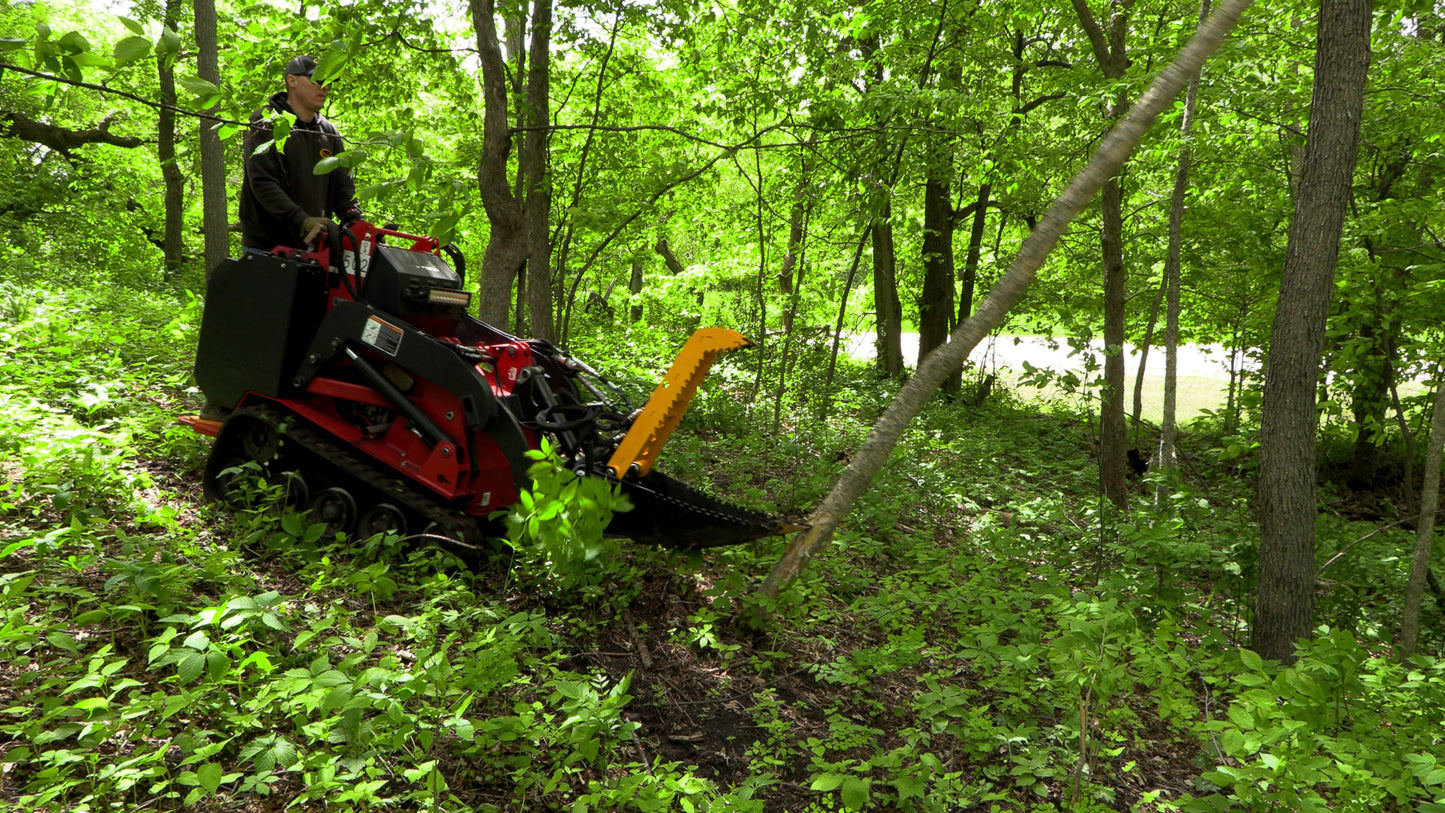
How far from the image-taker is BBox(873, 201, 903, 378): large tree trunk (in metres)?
14.3

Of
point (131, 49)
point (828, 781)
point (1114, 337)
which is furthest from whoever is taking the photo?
point (1114, 337)

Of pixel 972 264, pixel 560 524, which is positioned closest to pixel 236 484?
pixel 560 524

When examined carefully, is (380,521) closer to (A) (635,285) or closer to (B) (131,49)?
(B) (131,49)

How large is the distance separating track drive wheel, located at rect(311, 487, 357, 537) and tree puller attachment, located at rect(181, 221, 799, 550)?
0.01m

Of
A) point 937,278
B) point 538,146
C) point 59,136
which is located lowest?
point 937,278

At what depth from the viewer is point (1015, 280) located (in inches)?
129

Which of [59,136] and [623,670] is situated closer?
[623,670]

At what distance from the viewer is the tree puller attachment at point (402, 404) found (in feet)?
13.5

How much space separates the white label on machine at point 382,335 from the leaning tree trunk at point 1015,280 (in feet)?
8.04

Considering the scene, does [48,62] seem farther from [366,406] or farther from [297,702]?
[366,406]

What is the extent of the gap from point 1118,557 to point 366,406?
5164 millimetres

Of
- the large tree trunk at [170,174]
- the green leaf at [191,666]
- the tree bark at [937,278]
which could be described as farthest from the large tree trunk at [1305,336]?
the large tree trunk at [170,174]

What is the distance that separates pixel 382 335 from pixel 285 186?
56.3 inches

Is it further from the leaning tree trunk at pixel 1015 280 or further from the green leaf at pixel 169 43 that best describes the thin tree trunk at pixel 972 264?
the green leaf at pixel 169 43
